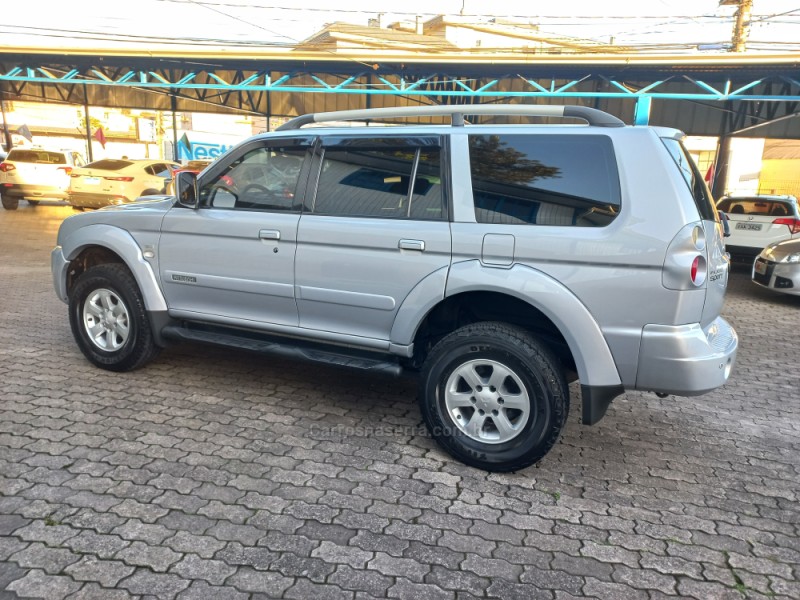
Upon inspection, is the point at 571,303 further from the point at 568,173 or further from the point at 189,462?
the point at 189,462

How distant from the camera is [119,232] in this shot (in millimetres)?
4375

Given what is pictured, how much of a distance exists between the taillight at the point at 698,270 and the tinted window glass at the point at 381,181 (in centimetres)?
133

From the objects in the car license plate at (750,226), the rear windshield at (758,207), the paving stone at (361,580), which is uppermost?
the rear windshield at (758,207)

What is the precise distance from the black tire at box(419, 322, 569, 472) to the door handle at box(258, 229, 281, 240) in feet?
4.21

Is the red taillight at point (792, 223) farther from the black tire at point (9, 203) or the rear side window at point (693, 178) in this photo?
the black tire at point (9, 203)

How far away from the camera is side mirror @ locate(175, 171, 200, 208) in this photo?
4176 mm

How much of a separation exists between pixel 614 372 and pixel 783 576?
1.09m

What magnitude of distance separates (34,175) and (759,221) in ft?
54.6

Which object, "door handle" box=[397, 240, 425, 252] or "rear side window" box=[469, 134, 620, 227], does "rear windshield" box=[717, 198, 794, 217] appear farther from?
"door handle" box=[397, 240, 425, 252]

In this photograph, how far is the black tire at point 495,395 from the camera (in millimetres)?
3084

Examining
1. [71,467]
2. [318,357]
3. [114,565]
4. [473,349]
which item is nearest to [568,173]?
[473,349]

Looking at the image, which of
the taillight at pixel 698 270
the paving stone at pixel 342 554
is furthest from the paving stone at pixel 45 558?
the taillight at pixel 698 270

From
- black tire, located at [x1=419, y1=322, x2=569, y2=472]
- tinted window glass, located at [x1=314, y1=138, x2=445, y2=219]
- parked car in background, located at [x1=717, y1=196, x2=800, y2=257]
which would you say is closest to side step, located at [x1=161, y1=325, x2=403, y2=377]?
black tire, located at [x1=419, y1=322, x2=569, y2=472]

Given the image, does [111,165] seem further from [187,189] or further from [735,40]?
[735,40]
